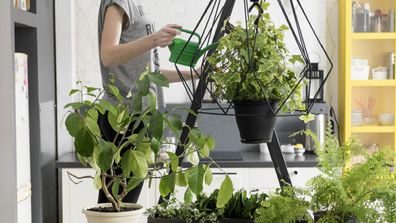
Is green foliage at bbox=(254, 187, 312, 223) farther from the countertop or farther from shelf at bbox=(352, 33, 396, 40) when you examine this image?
shelf at bbox=(352, 33, 396, 40)

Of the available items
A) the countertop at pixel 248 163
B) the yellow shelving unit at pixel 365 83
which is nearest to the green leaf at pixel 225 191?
the countertop at pixel 248 163

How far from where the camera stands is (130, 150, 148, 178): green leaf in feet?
5.45

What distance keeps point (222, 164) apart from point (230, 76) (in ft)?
8.93

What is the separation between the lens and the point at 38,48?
4238 mm

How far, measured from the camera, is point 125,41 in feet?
9.66

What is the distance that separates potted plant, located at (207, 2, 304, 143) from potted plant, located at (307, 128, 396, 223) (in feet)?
0.58

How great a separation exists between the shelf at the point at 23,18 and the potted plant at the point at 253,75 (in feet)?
6.78

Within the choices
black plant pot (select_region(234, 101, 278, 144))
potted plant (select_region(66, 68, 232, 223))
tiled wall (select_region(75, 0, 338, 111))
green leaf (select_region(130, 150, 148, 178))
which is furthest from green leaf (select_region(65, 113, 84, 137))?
tiled wall (select_region(75, 0, 338, 111))

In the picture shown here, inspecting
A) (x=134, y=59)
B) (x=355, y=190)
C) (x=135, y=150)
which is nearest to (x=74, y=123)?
(x=135, y=150)

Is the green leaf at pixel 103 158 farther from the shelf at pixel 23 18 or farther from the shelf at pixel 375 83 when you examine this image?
the shelf at pixel 375 83

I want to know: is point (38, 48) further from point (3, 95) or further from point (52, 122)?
point (3, 95)

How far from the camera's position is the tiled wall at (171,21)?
16.3 ft

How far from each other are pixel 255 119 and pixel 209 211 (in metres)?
0.34

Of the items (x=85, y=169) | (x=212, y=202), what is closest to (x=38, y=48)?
(x=85, y=169)
